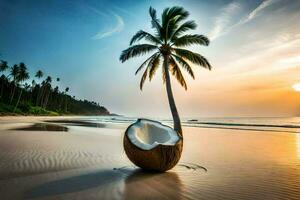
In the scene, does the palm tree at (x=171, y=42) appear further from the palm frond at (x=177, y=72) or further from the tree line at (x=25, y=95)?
the tree line at (x=25, y=95)

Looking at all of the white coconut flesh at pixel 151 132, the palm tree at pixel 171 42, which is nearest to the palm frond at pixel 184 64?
the palm tree at pixel 171 42

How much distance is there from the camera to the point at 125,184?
4270 millimetres

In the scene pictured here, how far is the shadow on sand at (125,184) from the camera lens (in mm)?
3683

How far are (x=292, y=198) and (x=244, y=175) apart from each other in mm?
1477

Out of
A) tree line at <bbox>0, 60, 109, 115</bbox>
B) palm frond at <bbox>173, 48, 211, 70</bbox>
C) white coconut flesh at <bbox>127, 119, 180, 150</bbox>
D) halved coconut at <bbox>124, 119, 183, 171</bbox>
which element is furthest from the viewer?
tree line at <bbox>0, 60, 109, 115</bbox>

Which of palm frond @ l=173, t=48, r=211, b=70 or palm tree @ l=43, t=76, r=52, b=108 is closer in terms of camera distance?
palm frond @ l=173, t=48, r=211, b=70

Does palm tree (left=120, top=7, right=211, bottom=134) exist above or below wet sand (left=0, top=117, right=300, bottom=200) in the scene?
above

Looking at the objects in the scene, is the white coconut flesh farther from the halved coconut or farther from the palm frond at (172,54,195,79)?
the palm frond at (172,54,195,79)

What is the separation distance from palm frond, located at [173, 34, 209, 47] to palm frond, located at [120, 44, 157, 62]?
63.1 inches

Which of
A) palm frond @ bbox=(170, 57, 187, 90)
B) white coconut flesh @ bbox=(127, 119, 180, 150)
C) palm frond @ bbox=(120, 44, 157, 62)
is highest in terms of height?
palm frond @ bbox=(120, 44, 157, 62)

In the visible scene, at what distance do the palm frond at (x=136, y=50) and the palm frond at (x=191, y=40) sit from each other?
1603mm

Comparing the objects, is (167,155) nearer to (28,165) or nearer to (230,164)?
(230,164)

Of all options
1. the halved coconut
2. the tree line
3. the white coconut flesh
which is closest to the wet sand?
the halved coconut

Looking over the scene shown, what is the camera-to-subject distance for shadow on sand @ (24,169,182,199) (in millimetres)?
3683
